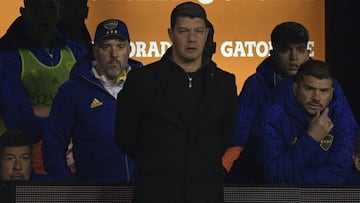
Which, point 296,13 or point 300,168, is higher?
point 296,13

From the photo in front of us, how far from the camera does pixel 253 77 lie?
734 cm

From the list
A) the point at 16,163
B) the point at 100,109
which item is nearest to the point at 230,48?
the point at 100,109

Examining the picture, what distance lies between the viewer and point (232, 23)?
7.71 meters

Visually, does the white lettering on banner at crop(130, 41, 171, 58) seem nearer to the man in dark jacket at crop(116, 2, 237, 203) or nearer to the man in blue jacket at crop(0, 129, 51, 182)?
the man in blue jacket at crop(0, 129, 51, 182)

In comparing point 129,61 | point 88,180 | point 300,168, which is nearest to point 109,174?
point 88,180

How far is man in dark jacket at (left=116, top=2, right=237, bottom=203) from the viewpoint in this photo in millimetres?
5262

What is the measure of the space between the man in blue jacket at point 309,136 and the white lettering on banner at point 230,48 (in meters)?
1.11

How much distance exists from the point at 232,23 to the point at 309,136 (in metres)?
1.56

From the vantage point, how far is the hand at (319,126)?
6.38 meters

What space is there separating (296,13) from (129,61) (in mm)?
1350

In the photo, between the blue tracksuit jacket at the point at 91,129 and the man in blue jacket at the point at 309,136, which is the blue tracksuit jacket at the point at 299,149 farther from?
the blue tracksuit jacket at the point at 91,129

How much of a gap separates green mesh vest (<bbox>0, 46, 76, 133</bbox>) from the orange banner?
20.5 inches

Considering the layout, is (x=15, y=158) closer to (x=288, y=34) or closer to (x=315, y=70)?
(x=315, y=70)

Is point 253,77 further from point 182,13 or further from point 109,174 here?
point 182,13
